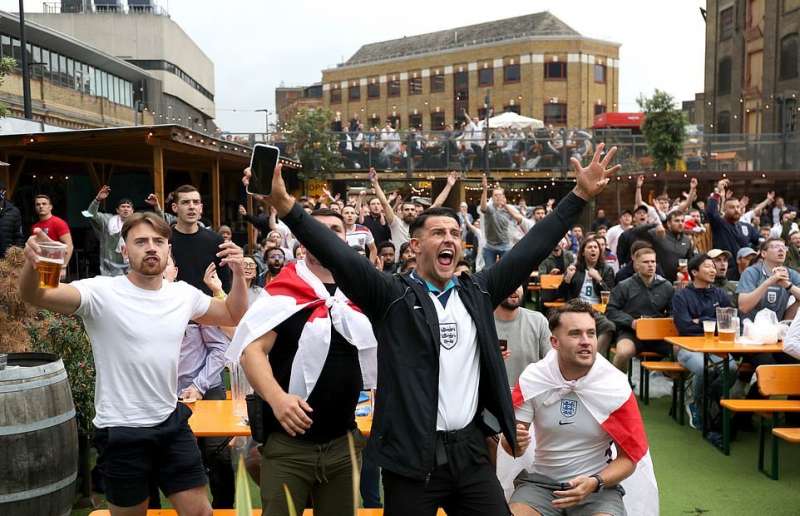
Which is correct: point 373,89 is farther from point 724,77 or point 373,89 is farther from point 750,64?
point 750,64

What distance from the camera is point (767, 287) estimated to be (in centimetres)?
699

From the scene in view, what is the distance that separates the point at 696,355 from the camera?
22.4 ft

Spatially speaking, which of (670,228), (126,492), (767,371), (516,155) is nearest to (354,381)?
(126,492)

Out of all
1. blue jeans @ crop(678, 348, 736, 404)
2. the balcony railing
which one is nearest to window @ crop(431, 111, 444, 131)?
the balcony railing

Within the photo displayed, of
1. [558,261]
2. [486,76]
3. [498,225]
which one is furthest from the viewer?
[486,76]

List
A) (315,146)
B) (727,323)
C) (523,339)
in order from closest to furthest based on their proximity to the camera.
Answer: (523,339), (727,323), (315,146)

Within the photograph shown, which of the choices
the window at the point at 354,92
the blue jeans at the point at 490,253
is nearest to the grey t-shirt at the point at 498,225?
the blue jeans at the point at 490,253

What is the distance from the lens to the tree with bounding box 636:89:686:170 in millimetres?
24641

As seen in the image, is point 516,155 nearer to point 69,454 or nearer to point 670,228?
point 670,228

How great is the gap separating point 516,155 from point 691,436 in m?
17.2

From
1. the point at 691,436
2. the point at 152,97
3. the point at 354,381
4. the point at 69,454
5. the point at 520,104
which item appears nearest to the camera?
the point at 354,381

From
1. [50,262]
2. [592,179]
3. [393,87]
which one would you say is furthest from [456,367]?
[393,87]

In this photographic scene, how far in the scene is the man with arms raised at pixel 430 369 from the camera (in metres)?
2.69

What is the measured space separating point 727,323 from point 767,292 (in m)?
1.26
